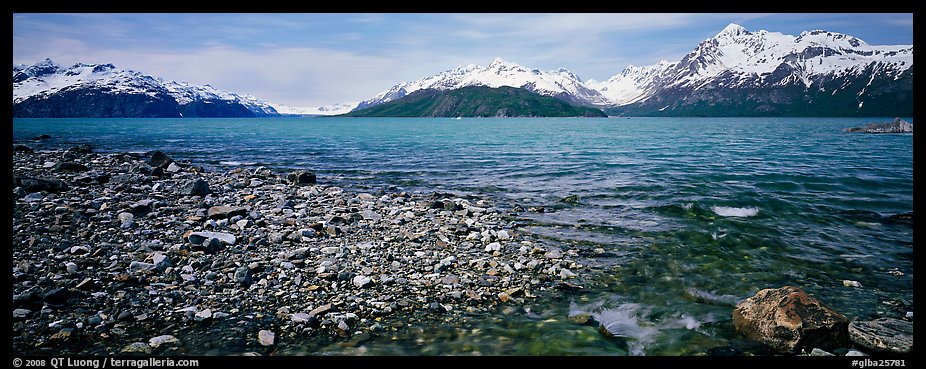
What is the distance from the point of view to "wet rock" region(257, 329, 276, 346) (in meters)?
7.28

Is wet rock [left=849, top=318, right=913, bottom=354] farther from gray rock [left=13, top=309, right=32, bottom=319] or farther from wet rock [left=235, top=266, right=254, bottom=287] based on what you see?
gray rock [left=13, top=309, right=32, bottom=319]

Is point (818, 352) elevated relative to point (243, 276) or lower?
lower

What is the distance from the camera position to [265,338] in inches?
290

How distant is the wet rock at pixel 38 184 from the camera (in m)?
18.2

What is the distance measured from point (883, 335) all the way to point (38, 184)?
2732 centimetres

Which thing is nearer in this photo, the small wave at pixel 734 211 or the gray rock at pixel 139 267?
the gray rock at pixel 139 267

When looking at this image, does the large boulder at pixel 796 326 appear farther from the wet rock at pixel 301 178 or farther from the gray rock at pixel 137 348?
the wet rock at pixel 301 178

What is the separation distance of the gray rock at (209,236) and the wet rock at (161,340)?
4.96 m

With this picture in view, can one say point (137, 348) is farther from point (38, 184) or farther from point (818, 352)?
point (38, 184)

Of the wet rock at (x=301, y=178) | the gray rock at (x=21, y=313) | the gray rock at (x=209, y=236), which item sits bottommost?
the gray rock at (x=21, y=313)

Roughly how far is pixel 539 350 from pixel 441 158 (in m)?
34.3

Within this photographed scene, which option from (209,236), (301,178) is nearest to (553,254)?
(209,236)

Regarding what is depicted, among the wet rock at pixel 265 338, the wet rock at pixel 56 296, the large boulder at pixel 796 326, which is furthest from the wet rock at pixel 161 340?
the large boulder at pixel 796 326
